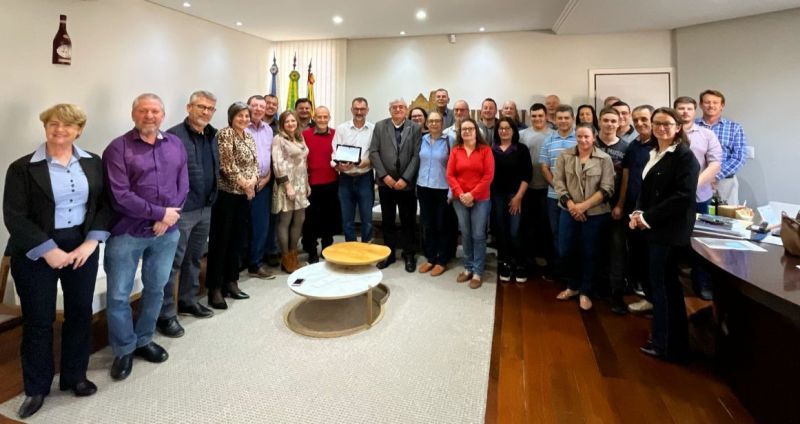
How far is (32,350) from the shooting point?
182 centimetres

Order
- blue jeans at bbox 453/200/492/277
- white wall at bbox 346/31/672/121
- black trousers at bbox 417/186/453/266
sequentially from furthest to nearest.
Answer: white wall at bbox 346/31/672/121 → black trousers at bbox 417/186/453/266 → blue jeans at bbox 453/200/492/277

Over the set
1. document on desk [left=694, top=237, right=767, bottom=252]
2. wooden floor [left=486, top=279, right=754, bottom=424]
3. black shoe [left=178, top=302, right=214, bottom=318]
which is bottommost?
wooden floor [left=486, top=279, right=754, bottom=424]

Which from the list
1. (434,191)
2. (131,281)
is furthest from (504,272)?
(131,281)

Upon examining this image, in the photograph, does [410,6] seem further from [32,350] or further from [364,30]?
[32,350]

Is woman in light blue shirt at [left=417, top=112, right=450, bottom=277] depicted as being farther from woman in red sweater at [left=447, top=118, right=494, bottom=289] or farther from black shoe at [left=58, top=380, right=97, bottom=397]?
black shoe at [left=58, top=380, right=97, bottom=397]

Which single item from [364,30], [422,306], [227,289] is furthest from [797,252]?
[364,30]

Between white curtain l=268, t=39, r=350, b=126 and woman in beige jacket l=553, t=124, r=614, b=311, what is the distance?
13.8ft

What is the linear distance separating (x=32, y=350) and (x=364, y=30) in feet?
17.0

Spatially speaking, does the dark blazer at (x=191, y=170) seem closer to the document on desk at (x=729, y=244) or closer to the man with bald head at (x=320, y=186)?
the man with bald head at (x=320, y=186)

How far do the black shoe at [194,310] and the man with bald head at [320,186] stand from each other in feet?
4.28

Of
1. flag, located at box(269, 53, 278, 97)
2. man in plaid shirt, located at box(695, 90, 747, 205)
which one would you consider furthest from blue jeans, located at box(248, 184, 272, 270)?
man in plaid shirt, located at box(695, 90, 747, 205)

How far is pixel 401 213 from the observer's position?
399cm

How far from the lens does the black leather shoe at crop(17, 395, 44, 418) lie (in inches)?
72.1

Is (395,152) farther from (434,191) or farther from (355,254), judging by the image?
(355,254)
